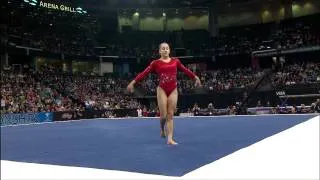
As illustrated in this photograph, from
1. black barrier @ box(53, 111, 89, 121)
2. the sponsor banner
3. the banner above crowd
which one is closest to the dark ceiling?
the banner above crowd

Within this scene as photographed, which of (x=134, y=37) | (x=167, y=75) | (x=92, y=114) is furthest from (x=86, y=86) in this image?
(x=167, y=75)

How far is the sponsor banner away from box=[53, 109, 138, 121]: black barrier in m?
0.73

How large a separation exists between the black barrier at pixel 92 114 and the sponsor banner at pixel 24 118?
0.73 m

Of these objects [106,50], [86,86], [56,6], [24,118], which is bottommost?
[24,118]

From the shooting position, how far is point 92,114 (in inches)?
1134

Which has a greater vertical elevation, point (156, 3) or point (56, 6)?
point (156, 3)

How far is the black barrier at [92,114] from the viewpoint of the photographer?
86.2ft

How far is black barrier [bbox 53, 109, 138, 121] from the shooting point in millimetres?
26281

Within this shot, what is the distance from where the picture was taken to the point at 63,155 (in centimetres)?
577

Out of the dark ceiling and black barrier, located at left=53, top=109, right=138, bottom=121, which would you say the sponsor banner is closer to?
black barrier, located at left=53, top=109, right=138, bottom=121

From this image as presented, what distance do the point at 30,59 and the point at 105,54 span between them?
9897 millimetres

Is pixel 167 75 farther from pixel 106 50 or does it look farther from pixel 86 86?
pixel 106 50

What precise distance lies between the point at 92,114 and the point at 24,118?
6.32 metres

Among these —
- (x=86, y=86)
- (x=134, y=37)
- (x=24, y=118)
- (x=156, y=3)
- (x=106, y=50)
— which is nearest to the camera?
(x=24, y=118)
